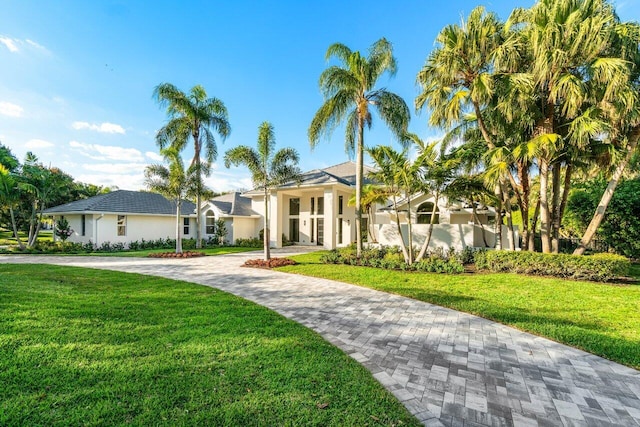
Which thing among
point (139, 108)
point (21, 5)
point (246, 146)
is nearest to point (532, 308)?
point (246, 146)

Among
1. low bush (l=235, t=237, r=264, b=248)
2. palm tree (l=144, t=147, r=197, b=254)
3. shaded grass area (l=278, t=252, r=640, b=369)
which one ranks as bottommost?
shaded grass area (l=278, t=252, r=640, b=369)

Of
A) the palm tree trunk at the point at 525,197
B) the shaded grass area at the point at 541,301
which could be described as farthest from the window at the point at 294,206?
the palm tree trunk at the point at 525,197

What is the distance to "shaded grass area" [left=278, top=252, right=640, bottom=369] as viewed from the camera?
4.69 metres

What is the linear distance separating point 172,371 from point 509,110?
39.0 feet

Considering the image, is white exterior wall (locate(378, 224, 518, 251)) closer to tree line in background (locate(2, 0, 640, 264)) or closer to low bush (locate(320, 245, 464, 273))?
low bush (locate(320, 245, 464, 273))

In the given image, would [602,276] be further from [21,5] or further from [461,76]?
[21,5]

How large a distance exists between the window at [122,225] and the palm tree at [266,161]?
1278cm

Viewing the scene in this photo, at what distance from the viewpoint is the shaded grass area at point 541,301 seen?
15.4ft

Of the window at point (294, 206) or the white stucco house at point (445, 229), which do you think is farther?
the window at point (294, 206)

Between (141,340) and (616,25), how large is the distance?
51.3ft

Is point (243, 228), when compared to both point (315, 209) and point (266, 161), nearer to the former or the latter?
point (315, 209)

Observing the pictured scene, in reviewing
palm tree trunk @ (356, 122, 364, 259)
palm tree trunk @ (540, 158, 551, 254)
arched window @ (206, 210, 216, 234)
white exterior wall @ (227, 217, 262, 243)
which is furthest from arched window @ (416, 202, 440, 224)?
arched window @ (206, 210, 216, 234)

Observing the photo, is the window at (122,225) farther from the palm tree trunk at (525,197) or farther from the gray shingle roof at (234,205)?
the palm tree trunk at (525,197)

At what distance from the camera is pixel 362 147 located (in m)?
12.5
